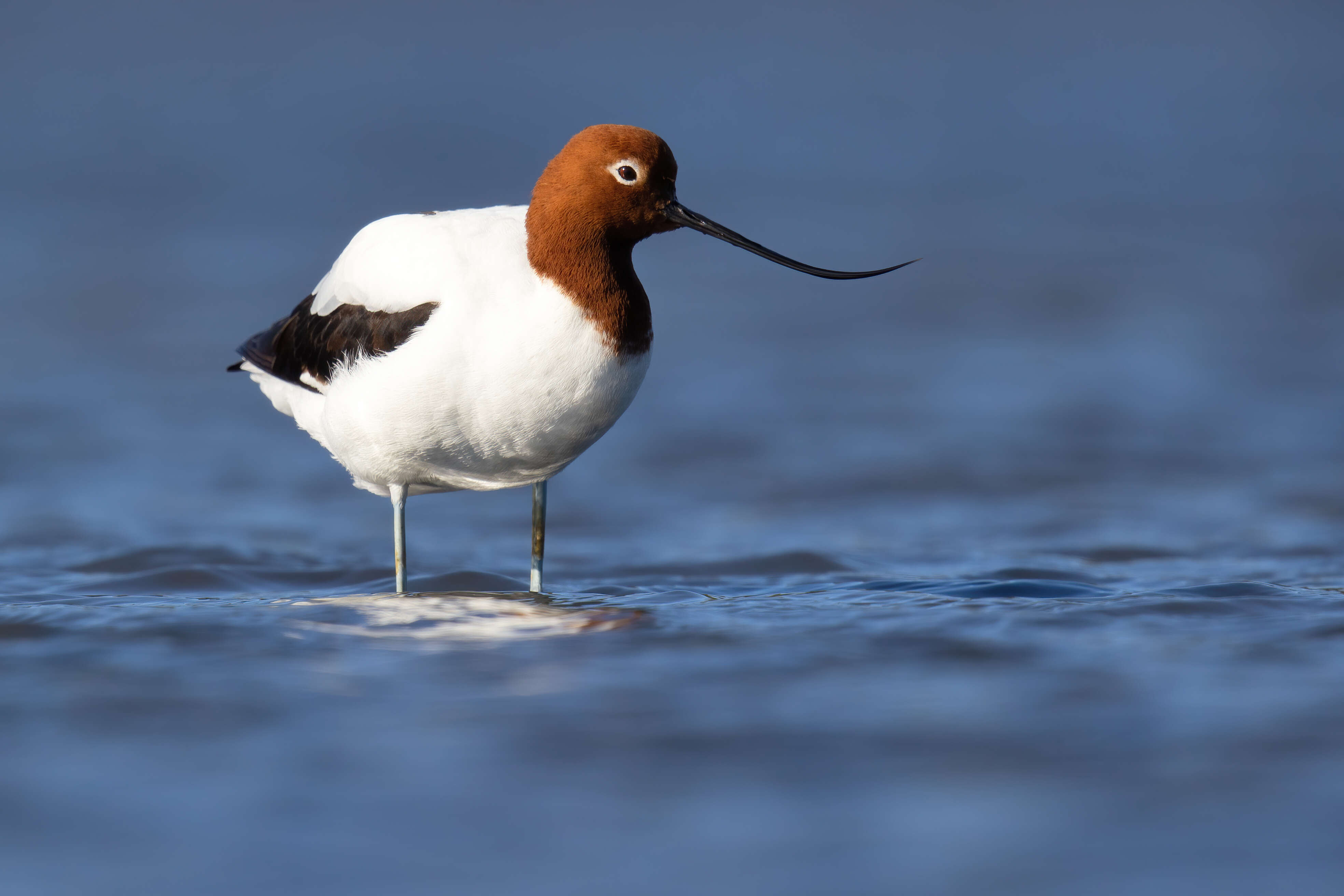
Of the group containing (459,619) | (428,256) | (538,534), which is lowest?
(459,619)

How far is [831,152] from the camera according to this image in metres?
23.1

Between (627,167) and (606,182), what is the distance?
0.10m

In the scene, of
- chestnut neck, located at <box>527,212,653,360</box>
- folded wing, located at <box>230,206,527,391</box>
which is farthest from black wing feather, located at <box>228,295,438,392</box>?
chestnut neck, located at <box>527,212,653,360</box>

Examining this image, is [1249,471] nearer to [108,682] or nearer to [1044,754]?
[1044,754]

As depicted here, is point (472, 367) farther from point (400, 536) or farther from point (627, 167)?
point (400, 536)

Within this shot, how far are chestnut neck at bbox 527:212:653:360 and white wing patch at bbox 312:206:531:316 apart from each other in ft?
0.36

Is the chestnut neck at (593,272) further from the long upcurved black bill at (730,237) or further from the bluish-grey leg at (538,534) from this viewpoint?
the bluish-grey leg at (538,534)

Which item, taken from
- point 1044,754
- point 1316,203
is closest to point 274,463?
point 1044,754

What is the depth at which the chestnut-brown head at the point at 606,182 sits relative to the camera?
566 centimetres

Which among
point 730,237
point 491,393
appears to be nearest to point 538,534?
point 491,393

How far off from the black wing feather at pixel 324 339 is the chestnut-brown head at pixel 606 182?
0.61 meters

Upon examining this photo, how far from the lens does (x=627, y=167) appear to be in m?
5.65

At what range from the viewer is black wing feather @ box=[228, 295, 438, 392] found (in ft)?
19.1

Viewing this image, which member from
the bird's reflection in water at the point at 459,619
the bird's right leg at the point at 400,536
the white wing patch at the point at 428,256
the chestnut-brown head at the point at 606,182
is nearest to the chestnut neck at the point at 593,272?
the chestnut-brown head at the point at 606,182
